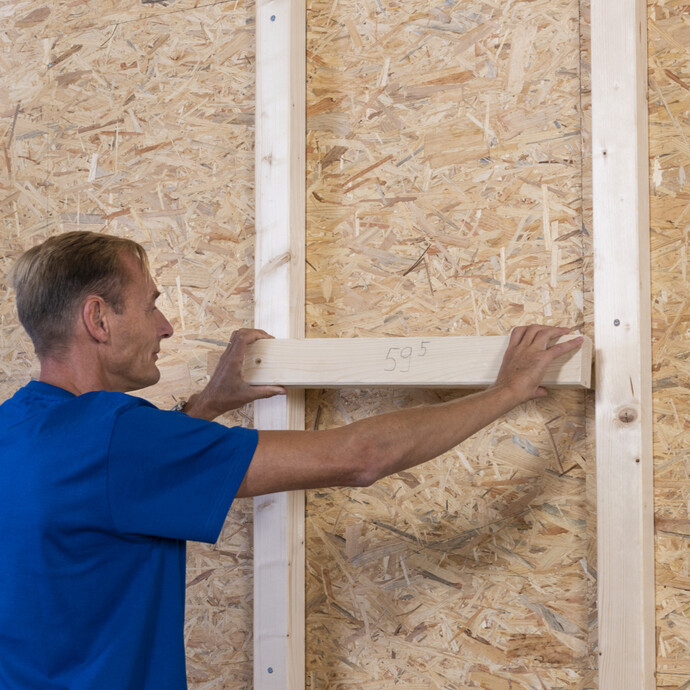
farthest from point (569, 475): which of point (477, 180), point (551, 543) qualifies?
point (477, 180)

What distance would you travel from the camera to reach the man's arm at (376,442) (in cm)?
133

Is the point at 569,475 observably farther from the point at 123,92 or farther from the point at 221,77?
the point at 123,92

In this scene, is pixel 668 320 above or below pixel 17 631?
above

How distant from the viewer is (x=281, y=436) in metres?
1.36

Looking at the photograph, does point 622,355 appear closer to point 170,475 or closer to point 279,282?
point 279,282

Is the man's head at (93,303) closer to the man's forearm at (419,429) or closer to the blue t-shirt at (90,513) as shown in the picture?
the blue t-shirt at (90,513)

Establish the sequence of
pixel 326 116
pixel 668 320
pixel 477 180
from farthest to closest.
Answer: pixel 326 116
pixel 477 180
pixel 668 320

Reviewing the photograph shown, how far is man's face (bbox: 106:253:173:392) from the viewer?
1.50 meters

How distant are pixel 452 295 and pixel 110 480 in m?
0.84

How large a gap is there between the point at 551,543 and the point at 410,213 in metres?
0.76

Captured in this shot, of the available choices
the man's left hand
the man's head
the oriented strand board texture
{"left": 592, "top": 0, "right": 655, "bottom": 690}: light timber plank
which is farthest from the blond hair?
the oriented strand board texture

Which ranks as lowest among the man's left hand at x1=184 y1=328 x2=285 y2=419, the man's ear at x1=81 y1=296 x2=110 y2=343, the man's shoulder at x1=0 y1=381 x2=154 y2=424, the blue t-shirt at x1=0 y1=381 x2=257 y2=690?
the blue t-shirt at x1=0 y1=381 x2=257 y2=690

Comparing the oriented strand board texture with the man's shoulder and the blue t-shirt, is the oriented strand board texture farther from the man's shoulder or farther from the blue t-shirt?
the man's shoulder

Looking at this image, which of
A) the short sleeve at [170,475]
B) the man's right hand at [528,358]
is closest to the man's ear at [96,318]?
the short sleeve at [170,475]
